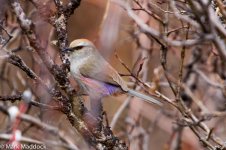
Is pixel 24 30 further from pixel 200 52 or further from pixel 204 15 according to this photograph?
pixel 200 52

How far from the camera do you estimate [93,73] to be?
10.3 ft

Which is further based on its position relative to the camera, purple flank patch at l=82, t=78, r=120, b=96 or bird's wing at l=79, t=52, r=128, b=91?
bird's wing at l=79, t=52, r=128, b=91

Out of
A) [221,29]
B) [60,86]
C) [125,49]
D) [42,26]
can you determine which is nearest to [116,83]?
[42,26]

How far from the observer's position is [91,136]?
2383 millimetres

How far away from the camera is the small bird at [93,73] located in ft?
9.60

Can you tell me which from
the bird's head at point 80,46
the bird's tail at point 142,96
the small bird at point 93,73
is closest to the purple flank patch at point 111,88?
the small bird at point 93,73

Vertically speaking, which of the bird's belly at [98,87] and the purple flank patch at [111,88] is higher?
the bird's belly at [98,87]

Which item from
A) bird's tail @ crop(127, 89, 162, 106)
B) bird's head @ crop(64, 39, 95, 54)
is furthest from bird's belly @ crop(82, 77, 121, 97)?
bird's head @ crop(64, 39, 95, 54)

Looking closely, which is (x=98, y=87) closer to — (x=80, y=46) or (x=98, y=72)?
(x=98, y=72)

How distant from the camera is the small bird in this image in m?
2.93

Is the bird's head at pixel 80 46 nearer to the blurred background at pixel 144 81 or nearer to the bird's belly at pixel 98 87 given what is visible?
the blurred background at pixel 144 81

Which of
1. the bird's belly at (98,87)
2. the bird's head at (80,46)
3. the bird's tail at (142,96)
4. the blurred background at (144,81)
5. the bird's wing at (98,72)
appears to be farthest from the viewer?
the blurred background at (144,81)

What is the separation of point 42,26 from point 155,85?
0.97 meters

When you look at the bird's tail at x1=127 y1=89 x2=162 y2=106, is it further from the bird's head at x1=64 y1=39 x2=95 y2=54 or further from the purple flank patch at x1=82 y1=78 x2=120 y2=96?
the bird's head at x1=64 y1=39 x2=95 y2=54
